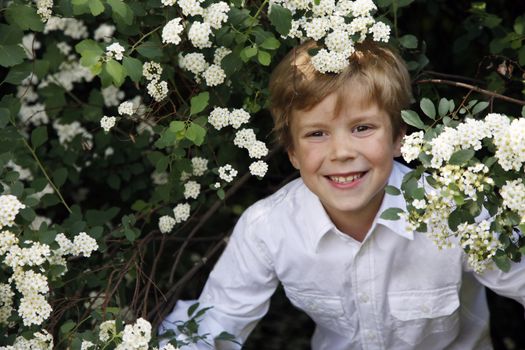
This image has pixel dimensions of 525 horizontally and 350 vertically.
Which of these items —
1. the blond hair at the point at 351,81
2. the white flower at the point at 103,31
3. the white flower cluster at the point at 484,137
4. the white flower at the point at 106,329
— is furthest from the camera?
the white flower at the point at 103,31

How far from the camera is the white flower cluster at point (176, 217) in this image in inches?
95.0

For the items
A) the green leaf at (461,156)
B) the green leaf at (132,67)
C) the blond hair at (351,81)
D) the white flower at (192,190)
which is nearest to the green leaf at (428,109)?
the green leaf at (461,156)

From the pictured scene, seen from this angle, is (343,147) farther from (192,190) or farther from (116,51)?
(116,51)

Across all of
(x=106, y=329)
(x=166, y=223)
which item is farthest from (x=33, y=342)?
(x=166, y=223)

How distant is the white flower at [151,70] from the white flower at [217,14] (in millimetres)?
255

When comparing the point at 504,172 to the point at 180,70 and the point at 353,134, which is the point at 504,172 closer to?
the point at 353,134

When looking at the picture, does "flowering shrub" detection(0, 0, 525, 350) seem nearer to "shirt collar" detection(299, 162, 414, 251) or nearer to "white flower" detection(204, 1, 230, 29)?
"white flower" detection(204, 1, 230, 29)

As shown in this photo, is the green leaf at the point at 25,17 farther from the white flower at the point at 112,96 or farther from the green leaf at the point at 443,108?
the green leaf at the point at 443,108

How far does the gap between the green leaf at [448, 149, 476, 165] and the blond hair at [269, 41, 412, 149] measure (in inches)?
18.1

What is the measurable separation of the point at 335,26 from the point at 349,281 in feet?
2.35

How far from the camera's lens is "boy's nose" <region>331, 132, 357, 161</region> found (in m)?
2.14

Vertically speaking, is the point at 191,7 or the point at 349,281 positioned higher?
the point at 191,7

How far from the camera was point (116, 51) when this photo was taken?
196 centimetres

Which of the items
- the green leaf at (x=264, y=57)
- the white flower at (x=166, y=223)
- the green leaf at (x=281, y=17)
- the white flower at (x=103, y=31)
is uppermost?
the green leaf at (x=281, y=17)
